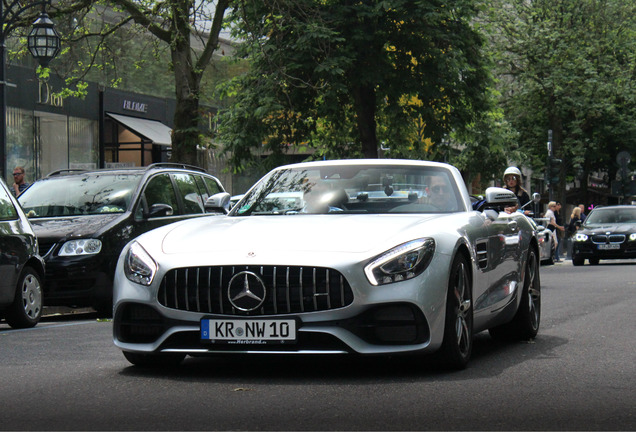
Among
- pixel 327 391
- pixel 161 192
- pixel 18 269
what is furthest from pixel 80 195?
pixel 327 391

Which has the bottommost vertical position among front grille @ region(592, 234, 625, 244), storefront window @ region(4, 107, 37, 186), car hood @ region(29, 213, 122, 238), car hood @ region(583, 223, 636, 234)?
front grille @ region(592, 234, 625, 244)

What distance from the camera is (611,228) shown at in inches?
1248

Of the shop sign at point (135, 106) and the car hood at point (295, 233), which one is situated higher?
the shop sign at point (135, 106)

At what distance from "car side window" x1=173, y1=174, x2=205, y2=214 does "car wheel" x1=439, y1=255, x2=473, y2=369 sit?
8.49 meters

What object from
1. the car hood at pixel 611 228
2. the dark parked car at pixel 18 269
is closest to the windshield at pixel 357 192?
the dark parked car at pixel 18 269

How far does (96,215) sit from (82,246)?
0.72 metres

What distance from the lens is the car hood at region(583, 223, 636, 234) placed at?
31.5 meters

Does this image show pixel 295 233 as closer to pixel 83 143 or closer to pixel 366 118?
pixel 366 118

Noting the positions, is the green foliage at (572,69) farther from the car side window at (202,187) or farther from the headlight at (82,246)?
the headlight at (82,246)

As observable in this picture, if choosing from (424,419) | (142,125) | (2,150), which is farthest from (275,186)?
(142,125)

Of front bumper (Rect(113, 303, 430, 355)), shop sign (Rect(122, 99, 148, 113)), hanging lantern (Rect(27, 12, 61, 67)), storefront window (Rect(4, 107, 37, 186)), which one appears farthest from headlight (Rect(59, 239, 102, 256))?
shop sign (Rect(122, 99, 148, 113))

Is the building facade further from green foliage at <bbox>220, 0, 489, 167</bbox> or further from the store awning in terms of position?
green foliage at <bbox>220, 0, 489, 167</bbox>

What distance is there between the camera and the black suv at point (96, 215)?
44.8ft

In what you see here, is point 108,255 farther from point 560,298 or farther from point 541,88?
point 541,88
